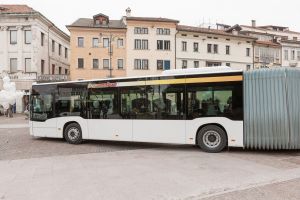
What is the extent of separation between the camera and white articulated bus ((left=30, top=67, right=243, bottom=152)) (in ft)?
39.8

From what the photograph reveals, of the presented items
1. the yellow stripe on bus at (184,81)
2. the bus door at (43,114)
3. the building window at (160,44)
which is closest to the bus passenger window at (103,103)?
the yellow stripe on bus at (184,81)

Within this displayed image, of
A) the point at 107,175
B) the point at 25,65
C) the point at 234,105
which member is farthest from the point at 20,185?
the point at 25,65

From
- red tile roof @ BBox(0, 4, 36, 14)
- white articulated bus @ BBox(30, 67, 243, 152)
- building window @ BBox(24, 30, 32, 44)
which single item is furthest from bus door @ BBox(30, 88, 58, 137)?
red tile roof @ BBox(0, 4, 36, 14)

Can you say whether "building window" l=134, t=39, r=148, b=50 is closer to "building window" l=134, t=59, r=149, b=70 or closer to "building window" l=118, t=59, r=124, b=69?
"building window" l=134, t=59, r=149, b=70

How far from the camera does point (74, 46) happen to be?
4978 cm

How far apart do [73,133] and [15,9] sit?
37.8m

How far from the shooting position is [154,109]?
13031mm

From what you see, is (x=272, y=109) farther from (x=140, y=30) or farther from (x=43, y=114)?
(x=140, y=30)

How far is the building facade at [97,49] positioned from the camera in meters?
49.8

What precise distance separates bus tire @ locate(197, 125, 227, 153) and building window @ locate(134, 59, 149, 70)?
38.8 m

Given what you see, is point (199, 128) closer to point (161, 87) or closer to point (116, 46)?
point (161, 87)

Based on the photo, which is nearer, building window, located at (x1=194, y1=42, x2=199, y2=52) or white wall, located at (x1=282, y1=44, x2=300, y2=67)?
building window, located at (x1=194, y1=42, x2=199, y2=52)

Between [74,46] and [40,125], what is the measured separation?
35629mm

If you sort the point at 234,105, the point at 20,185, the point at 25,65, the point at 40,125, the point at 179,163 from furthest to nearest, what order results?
the point at 25,65 → the point at 40,125 → the point at 234,105 → the point at 179,163 → the point at 20,185
